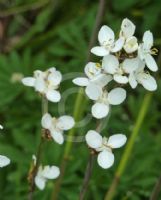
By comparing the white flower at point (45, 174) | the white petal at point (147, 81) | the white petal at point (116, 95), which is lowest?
the white petal at point (116, 95)

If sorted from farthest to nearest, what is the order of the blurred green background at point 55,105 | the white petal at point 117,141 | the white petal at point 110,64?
the blurred green background at point 55,105 → the white petal at point 117,141 → the white petal at point 110,64

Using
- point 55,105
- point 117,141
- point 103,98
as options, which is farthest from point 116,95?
point 55,105

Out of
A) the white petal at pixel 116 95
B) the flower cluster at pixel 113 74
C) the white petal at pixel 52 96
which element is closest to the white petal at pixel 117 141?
the flower cluster at pixel 113 74

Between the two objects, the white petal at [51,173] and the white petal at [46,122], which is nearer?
the white petal at [46,122]

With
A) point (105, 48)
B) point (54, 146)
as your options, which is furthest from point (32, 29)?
point (105, 48)

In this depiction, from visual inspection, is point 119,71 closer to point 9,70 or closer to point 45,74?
point 45,74

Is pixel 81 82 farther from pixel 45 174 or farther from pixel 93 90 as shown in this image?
pixel 45 174

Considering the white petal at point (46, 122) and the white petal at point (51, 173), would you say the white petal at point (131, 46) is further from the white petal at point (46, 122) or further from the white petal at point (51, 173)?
the white petal at point (51, 173)
